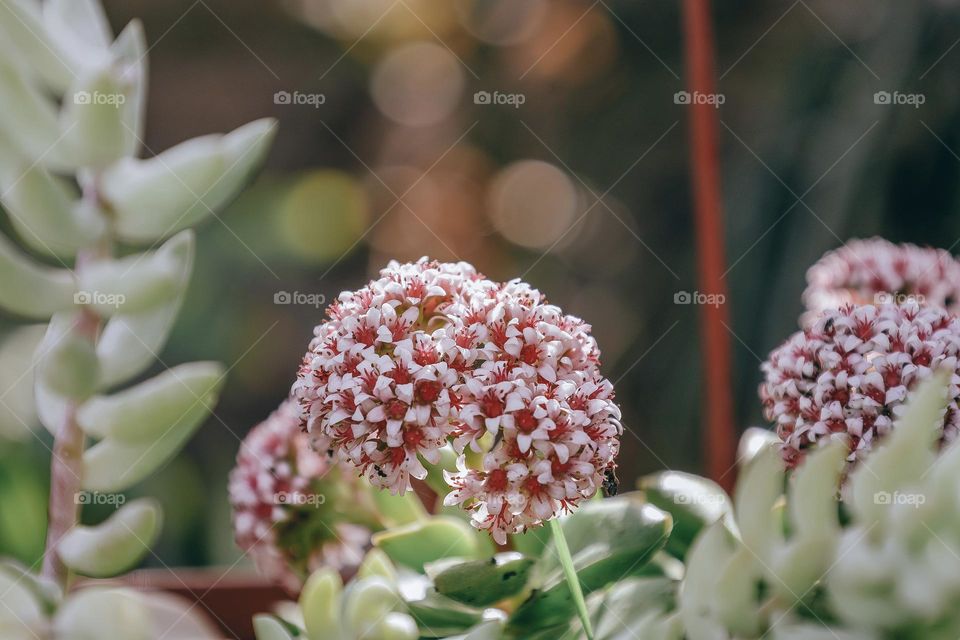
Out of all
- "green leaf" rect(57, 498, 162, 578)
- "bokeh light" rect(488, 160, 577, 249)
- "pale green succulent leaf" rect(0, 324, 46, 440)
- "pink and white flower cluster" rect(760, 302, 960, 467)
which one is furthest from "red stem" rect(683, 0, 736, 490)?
"bokeh light" rect(488, 160, 577, 249)

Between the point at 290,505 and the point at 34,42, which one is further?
the point at 290,505

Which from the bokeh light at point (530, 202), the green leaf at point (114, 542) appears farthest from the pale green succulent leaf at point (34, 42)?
the bokeh light at point (530, 202)

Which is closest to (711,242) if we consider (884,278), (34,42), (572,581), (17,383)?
(884,278)

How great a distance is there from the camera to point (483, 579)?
43cm

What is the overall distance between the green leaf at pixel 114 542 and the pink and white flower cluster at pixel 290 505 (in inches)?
7.4

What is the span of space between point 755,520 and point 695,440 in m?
1.01

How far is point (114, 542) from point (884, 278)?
501 mm

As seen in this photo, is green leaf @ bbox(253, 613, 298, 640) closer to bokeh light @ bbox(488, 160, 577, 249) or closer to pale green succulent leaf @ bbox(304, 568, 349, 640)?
pale green succulent leaf @ bbox(304, 568, 349, 640)

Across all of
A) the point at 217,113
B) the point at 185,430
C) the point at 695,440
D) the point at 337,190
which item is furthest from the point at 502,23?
the point at 185,430

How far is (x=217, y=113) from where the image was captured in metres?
1.93

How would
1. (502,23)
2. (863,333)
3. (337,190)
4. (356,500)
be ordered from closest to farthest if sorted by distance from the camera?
(863,333) → (356,500) → (502,23) → (337,190)

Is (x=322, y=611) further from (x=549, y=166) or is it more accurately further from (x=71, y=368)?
(x=549, y=166)

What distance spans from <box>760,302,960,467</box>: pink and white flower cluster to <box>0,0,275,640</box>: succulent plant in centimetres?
27

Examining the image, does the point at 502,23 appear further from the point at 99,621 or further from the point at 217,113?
the point at 99,621
